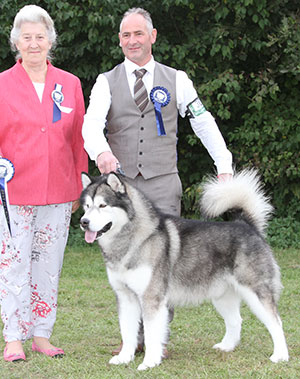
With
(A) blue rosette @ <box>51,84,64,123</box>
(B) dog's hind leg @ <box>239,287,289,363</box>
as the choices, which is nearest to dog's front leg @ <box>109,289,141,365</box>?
(B) dog's hind leg @ <box>239,287,289,363</box>

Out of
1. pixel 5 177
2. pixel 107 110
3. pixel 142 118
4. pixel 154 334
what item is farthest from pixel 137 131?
pixel 154 334

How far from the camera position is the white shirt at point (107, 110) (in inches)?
151

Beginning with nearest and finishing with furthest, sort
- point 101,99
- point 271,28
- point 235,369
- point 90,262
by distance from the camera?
point 235,369, point 101,99, point 90,262, point 271,28

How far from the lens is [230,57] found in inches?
312

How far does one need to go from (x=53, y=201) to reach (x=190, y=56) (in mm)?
4881

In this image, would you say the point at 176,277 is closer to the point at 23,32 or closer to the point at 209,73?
the point at 23,32

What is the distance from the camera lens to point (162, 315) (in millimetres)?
3711

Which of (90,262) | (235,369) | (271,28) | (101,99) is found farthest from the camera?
(271,28)

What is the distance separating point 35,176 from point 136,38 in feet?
3.65

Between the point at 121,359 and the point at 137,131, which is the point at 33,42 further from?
the point at 121,359

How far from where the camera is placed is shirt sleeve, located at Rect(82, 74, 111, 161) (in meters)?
3.80

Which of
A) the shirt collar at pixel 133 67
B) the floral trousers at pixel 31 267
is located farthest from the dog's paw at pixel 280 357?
the shirt collar at pixel 133 67

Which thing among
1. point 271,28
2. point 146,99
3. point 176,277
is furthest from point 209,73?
point 176,277

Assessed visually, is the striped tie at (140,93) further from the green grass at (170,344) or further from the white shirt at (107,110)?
the green grass at (170,344)
